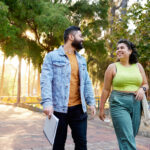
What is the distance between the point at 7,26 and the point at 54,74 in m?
9.12

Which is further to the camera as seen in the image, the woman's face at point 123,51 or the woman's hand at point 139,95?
the woman's face at point 123,51

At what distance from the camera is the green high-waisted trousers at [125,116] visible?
313 cm

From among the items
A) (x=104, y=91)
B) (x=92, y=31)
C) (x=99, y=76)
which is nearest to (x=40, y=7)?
(x=92, y=31)

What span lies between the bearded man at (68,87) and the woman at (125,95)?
33 cm

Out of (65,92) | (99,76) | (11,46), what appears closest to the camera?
(65,92)

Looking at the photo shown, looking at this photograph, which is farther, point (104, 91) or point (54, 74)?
point (104, 91)

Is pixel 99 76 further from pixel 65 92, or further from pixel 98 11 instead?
pixel 65 92

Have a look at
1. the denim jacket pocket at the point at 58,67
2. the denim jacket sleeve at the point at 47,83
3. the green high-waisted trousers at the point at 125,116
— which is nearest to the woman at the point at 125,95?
the green high-waisted trousers at the point at 125,116

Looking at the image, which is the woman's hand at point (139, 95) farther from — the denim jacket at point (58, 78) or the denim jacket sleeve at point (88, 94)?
the denim jacket at point (58, 78)

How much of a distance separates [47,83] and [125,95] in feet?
3.28

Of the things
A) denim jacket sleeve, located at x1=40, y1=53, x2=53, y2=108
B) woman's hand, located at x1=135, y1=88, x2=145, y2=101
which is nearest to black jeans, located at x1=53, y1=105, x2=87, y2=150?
denim jacket sleeve, located at x1=40, y1=53, x2=53, y2=108

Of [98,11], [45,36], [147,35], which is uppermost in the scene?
[98,11]

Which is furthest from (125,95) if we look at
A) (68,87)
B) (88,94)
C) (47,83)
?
(47,83)

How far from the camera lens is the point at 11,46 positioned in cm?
1476
